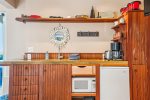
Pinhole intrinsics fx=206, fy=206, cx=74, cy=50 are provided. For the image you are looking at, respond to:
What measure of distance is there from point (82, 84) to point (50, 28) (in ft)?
4.90

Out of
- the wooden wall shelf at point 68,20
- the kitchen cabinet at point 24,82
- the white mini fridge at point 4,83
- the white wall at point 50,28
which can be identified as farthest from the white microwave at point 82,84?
the white mini fridge at point 4,83

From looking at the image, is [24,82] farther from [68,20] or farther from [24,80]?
[68,20]

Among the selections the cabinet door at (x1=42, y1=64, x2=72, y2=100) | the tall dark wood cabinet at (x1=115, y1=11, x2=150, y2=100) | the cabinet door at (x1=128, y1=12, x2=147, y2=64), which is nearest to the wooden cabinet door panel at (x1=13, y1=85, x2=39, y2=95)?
the cabinet door at (x1=42, y1=64, x2=72, y2=100)

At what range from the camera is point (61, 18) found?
4328 mm

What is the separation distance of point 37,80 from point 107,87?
1289 mm

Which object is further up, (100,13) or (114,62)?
(100,13)

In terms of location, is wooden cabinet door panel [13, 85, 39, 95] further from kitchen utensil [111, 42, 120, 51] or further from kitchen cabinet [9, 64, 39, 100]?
kitchen utensil [111, 42, 120, 51]

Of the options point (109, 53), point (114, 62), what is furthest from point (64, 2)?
point (114, 62)

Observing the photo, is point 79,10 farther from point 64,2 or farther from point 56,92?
point 56,92

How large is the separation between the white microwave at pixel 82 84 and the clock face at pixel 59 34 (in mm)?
1052

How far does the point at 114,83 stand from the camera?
371 centimetres

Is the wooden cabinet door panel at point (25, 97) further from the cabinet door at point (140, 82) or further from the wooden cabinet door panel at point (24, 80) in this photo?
the cabinet door at point (140, 82)

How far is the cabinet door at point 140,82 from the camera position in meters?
3.59

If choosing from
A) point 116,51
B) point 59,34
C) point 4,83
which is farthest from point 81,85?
point 4,83
